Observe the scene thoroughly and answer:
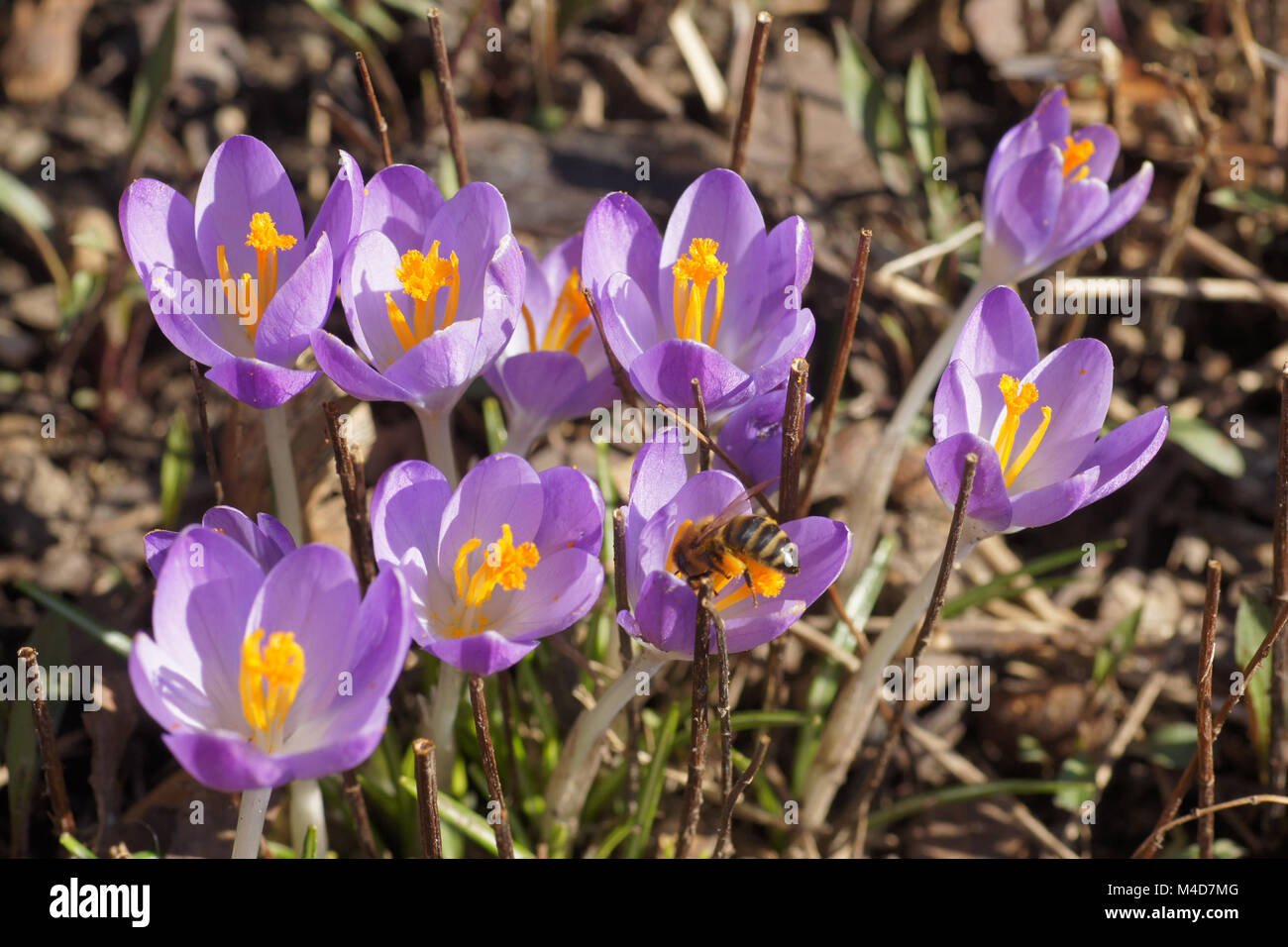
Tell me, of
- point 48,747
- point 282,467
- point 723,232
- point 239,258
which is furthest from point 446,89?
point 48,747

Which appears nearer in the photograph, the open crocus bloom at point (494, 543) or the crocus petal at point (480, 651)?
the crocus petal at point (480, 651)

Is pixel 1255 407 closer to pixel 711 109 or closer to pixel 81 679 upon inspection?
pixel 711 109

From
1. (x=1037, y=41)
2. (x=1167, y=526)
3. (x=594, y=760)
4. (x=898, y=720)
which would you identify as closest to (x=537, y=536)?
(x=594, y=760)

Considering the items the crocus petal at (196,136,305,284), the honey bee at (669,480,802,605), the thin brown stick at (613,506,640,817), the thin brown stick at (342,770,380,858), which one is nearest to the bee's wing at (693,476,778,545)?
the honey bee at (669,480,802,605)

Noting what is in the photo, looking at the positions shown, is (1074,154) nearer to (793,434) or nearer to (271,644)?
(793,434)

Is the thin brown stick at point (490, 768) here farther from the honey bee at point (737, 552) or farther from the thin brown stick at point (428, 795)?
the honey bee at point (737, 552)

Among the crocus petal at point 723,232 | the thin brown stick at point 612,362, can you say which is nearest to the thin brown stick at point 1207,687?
the crocus petal at point 723,232
